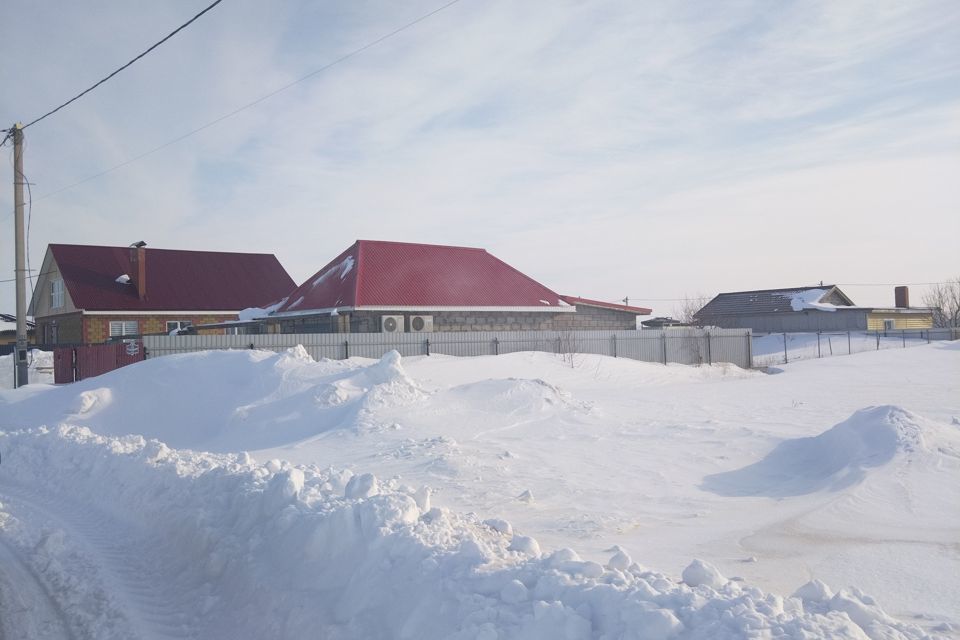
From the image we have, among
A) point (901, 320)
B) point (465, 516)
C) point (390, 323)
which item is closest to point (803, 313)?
point (901, 320)

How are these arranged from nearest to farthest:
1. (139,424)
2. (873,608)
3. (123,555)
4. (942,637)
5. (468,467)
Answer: (873,608) < (942,637) < (123,555) < (468,467) < (139,424)

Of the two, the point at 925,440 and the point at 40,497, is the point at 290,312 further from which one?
the point at 925,440

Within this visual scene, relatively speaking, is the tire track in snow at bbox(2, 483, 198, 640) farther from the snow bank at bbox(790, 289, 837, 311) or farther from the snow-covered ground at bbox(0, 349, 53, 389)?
the snow bank at bbox(790, 289, 837, 311)

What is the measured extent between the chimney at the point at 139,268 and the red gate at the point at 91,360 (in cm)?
1445

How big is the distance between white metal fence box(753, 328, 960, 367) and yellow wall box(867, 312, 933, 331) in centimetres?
238

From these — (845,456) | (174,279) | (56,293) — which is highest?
(174,279)

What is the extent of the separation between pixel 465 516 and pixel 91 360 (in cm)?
2063

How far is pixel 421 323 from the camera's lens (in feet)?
91.7

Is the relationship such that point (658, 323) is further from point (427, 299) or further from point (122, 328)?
point (122, 328)

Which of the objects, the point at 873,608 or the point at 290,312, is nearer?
the point at 873,608

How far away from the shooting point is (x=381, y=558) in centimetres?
531

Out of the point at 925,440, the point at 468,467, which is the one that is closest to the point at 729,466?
the point at 925,440

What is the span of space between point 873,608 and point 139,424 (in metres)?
15.0

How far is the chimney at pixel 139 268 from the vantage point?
37.5 metres
